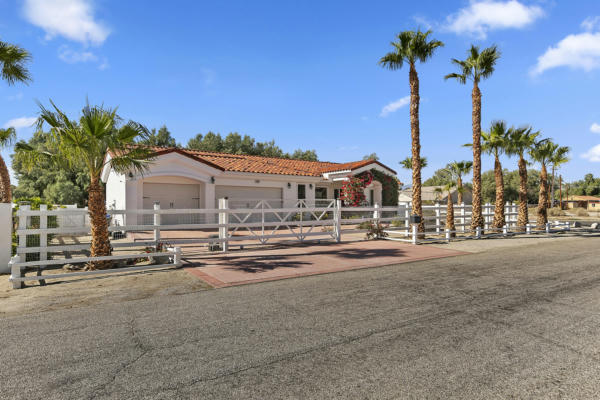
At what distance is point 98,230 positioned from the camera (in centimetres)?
820

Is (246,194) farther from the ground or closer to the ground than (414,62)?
closer to the ground

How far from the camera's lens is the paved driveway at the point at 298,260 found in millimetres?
7904

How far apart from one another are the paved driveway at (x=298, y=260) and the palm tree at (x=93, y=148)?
2.33 metres

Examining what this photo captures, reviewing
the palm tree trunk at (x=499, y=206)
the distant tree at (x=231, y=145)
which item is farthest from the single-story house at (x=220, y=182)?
the distant tree at (x=231, y=145)

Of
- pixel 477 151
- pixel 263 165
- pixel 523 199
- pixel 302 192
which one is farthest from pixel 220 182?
pixel 523 199

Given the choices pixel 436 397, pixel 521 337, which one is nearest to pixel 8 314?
pixel 436 397

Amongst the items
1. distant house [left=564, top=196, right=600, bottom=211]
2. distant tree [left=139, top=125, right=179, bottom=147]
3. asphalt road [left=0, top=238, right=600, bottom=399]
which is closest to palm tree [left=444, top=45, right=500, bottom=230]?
asphalt road [left=0, top=238, right=600, bottom=399]

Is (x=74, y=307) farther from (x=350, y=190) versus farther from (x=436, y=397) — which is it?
(x=350, y=190)

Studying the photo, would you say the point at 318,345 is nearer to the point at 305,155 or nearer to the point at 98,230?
the point at 98,230

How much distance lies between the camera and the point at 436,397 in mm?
2961

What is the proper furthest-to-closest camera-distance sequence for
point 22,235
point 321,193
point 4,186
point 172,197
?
1. point 321,193
2. point 172,197
3. point 4,186
4. point 22,235

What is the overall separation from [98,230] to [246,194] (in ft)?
46.8

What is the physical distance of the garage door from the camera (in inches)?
752

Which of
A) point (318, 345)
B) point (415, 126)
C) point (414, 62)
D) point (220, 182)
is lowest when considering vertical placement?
point (318, 345)
